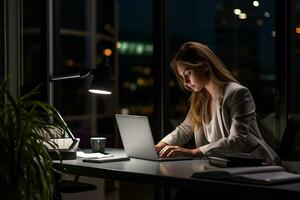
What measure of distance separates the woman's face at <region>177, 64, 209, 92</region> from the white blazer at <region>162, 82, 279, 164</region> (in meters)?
0.14

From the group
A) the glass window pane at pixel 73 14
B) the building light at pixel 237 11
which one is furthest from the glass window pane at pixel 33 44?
the building light at pixel 237 11

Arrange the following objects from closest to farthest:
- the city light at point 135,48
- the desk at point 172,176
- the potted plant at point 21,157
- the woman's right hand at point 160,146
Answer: the desk at point 172,176, the potted plant at point 21,157, the woman's right hand at point 160,146, the city light at point 135,48

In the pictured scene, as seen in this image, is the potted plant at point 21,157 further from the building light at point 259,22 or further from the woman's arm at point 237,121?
the building light at point 259,22

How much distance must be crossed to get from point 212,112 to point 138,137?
0.53 meters

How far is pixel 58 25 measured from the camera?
16.2ft

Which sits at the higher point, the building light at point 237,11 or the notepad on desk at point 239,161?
the building light at point 237,11

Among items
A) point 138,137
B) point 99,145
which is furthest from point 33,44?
point 138,137

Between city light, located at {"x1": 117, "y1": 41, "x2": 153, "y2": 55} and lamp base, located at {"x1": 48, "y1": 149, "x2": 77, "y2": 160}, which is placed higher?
city light, located at {"x1": 117, "y1": 41, "x2": 153, "y2": 55}

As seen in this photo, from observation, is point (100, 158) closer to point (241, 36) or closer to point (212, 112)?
point (212, 112)

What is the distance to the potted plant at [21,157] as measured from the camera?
2.33 m

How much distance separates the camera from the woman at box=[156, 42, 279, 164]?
3104mm

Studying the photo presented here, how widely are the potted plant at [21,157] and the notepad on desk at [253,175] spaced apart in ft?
2.08

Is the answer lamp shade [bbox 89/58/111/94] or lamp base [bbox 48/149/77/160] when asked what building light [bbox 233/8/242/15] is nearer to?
lamp shade [bbox 89/58/111/94]

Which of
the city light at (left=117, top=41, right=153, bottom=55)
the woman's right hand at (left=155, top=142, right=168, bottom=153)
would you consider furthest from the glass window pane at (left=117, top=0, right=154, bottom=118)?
the woman's right hand at (left=155, top=142, right=168, bottom=153)
